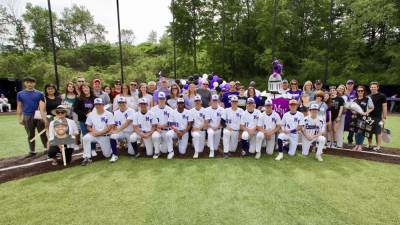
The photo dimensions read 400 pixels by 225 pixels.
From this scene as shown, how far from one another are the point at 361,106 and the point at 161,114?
5081 millimetres

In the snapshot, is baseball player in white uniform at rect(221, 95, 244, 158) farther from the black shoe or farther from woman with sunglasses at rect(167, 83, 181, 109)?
the black shoe

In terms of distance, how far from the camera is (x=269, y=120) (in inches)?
241

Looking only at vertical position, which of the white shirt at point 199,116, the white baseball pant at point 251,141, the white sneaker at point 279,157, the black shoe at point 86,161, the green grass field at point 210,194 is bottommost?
the green grass field at point 210,194

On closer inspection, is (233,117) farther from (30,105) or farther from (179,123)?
(30,105)

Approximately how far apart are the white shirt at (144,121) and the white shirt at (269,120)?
2547 millimetres

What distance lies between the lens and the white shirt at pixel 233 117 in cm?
617

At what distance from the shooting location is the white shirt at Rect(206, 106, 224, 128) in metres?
6.19

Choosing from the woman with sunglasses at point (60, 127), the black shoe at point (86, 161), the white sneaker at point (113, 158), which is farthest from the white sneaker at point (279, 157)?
the woman with sunglasses at point (60, 127)

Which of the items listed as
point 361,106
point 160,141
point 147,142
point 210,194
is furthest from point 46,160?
point 361,106

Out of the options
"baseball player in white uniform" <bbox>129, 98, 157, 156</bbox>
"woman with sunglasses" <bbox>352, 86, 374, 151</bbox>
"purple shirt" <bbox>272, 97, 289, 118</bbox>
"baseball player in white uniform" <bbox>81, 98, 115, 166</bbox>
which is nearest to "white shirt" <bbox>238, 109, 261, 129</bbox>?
"purple shirt" <bbox>272, 97, 289, 118</bbox>

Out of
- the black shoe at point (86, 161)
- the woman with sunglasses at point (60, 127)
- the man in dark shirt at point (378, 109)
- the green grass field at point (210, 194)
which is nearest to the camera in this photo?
the green grass field at point (210, 194)

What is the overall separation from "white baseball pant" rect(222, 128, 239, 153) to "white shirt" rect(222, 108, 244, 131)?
0.44 ft

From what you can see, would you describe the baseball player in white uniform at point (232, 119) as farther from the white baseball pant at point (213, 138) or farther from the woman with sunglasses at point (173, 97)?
the woman with sunglasses at point (173, 97)

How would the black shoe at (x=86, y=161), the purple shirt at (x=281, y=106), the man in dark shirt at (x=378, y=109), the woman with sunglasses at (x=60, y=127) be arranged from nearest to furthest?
the woman with sunglasses at (x=60, y=127) → the black shoe at (x=86, y=161) → the man in dark shirt at (x=378, y=109) → the purple shirt at (x=281, y=106)
